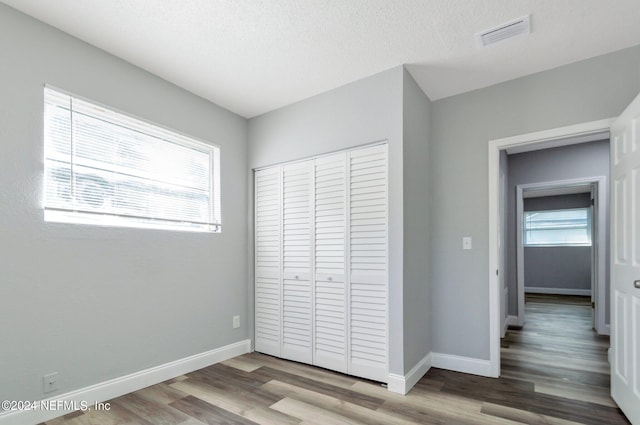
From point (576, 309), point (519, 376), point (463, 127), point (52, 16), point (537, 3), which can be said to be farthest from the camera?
point (576, 309)

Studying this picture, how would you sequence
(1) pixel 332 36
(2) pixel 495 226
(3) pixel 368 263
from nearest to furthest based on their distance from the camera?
(1) pixel 332 36 < (3) pixel 368 263 < (2) pixel 495 226

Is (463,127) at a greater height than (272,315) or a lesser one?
greater

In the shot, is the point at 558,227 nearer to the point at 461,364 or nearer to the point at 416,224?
the point at 461,364

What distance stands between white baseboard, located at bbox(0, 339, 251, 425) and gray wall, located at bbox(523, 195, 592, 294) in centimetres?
818

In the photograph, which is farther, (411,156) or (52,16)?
(411,156)

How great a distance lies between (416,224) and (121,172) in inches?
97.8

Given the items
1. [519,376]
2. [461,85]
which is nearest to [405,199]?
[461,85]

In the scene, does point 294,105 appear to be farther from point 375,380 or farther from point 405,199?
point 375,380

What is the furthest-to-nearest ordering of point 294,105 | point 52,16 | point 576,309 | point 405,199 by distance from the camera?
point 576,309
point 294,105
point 405,199
point 52,16

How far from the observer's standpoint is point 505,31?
7.36 feet

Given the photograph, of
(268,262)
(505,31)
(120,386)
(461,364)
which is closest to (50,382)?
(120,386)

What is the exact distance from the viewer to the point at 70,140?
237cm

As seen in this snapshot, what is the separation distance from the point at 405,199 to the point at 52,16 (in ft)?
9.04

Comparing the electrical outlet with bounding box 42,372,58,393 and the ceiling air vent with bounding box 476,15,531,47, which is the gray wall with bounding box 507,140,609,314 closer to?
the ceiling air vent with bounding box 476,15,531,47
